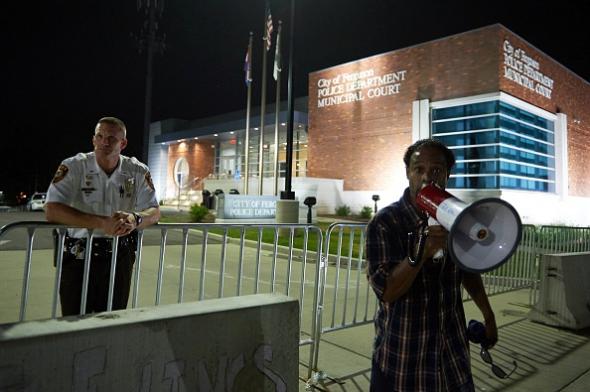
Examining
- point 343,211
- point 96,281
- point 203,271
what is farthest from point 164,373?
point 343,211

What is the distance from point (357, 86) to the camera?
25.6 metres

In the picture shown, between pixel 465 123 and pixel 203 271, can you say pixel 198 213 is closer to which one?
pixel 465 123

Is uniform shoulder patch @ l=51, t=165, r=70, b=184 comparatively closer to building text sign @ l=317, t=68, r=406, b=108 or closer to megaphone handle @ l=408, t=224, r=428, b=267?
megaphone handle @ l=408, t=224, r=428, b=267

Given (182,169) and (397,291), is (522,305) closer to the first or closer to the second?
(397,291)

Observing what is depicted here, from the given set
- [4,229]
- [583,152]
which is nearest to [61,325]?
[4,229]

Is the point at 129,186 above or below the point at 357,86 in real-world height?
below

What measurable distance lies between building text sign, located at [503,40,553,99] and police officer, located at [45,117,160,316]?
70.4 ft

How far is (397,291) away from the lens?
5.42 feet

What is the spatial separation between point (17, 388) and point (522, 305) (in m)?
6.80

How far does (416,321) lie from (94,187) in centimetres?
230

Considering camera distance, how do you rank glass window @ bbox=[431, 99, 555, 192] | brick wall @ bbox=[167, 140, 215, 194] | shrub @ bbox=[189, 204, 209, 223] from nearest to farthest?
shrub @ bbox=[189, 204, 209, 223] < glass window @ bbox=[431, 99, 555, 192] < brick wall @ bbox=[167, 140, 215, 194]

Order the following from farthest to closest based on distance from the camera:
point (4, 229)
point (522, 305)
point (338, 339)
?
point (522, 305)
point (338, 339)
point (4, 229)

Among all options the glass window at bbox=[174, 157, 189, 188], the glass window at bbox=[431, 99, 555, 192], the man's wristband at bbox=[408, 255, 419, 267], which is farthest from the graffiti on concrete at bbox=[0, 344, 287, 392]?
the glass window at bbox=[174, 157, 189, 188]

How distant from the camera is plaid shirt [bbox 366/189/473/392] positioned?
1.72 m
